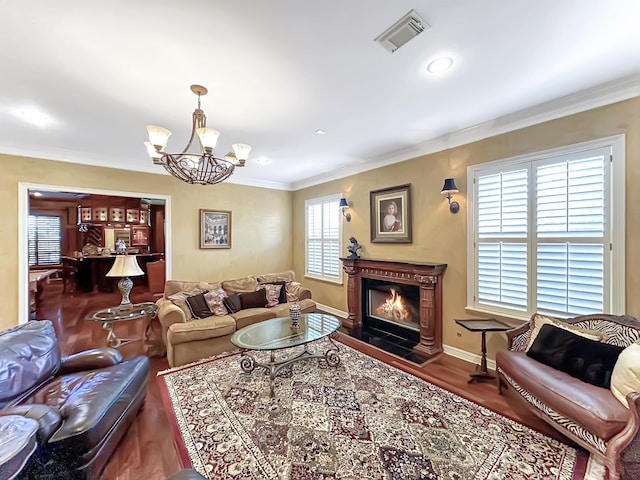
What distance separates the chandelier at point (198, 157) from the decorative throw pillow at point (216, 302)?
1793 mm

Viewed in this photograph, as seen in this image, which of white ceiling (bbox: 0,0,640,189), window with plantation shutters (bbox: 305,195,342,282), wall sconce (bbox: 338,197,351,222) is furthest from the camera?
window with plantation shutters (bbox: 305,195,342,282)

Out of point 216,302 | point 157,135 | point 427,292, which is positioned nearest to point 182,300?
point 216,302

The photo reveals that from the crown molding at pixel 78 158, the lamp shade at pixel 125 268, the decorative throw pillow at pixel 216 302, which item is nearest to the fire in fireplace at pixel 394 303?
the decorative throw pillow at pixel 216 302

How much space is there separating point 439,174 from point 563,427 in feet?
8.94

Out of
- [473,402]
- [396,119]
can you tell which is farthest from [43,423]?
[396,119]

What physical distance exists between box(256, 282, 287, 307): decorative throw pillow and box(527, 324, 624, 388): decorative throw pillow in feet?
10.2

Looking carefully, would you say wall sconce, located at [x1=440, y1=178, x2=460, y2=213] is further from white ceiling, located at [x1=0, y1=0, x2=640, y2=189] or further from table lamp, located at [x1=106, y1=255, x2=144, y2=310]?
table lamp, located at [x1=106, y1=255, x2=144, y2=310]

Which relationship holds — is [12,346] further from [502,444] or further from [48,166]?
[502,444]

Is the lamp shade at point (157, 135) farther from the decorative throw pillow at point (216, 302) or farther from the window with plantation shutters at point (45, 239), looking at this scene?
the window with plantation shutters at point (45, 239)

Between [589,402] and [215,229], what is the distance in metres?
5.15

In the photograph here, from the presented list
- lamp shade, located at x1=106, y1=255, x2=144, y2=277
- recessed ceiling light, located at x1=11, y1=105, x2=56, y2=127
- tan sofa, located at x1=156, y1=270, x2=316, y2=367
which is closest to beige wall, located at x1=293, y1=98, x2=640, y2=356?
tan sofa, located at x1=156, y1=270, x2=316, y2=367

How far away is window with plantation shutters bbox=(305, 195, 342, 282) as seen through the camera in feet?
16.5

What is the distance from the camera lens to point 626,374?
1.66 metres

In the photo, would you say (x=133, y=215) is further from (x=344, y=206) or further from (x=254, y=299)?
(x=344, y=206)
